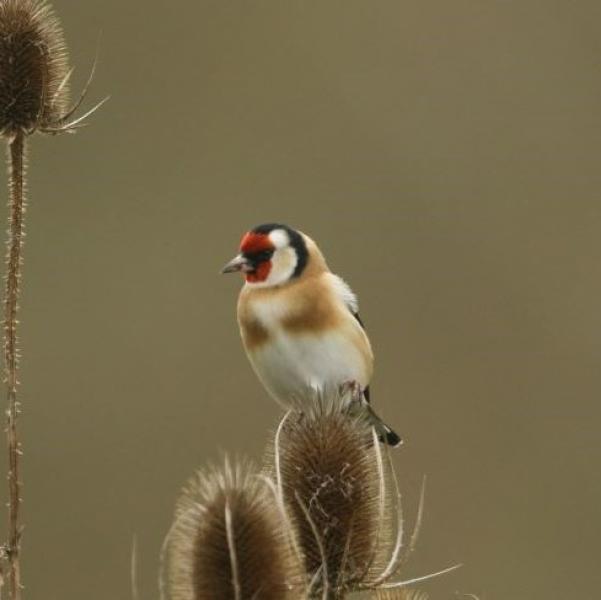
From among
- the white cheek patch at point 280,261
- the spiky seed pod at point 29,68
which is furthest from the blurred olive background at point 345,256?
the spiky seed pod at point 29,68

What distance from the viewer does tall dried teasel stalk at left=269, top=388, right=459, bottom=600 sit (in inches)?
175

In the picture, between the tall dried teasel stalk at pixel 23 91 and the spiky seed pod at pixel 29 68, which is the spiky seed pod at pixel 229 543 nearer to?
the tall dried teasel stalk at pixel 23 91

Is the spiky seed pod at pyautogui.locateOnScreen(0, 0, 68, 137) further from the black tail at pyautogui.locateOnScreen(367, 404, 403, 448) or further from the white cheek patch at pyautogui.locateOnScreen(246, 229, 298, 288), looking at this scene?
the black tail at pyautogui.locateOnScreen(367, 404, 403, 448)

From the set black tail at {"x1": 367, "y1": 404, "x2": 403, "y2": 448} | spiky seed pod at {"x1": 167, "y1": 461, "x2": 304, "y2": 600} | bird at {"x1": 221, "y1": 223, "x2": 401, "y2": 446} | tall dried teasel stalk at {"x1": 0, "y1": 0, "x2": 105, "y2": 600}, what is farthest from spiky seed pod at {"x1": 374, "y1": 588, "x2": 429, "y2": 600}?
bird at {"x1": 221, "y1": 223, "x2": 401, "y2": 446}

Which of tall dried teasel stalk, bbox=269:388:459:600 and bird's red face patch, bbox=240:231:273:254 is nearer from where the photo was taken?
tall dried teasel stalk, bbox=269:388:459:600

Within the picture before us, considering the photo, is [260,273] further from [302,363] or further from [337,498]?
[337,498]

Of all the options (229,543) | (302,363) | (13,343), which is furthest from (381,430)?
(229,543)

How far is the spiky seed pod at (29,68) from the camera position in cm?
517

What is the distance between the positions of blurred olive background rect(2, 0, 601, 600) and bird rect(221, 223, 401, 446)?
351 centimetres

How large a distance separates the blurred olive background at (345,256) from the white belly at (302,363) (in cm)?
353

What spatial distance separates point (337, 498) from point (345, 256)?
861cm

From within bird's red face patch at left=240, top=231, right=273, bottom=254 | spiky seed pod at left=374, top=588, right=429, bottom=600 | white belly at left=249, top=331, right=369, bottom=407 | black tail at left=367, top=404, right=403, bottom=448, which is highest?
bird's red face patch at left=240, top=231, right=273, bottom=254

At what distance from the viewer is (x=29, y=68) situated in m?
5.30

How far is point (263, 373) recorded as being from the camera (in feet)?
19.8
